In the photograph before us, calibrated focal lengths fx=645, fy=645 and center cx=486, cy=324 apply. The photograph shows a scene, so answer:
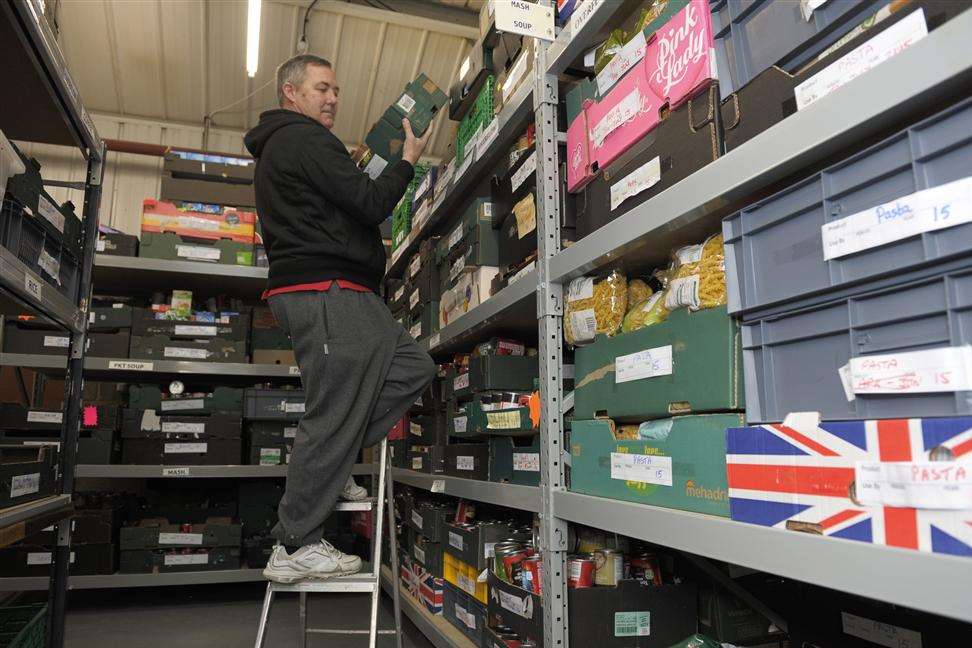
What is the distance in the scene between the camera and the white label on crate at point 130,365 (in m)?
3.27

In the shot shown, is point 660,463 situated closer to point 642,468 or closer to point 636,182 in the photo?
point 642,468

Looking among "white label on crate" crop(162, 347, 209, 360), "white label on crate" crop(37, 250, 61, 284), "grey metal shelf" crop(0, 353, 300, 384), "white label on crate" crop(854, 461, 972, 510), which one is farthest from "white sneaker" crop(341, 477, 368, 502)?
"white label on crate" crop(162, 347, 209, 360)

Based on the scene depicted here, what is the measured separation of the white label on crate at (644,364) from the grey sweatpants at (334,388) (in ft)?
2.41

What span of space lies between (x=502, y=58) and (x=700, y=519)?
5.57ft

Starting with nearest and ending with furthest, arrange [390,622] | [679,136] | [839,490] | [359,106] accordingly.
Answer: [839,490] → [679,136] → [390,622] → [359,106]

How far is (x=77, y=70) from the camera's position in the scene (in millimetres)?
4617

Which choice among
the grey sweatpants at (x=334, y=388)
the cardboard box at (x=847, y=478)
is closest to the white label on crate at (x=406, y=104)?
the grey sweatpants at (x=334, y=388)

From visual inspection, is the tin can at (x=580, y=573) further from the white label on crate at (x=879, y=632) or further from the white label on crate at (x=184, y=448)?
the white label on crate at (x=184, y=448)

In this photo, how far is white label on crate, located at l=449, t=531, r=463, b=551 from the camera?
2.14 metres

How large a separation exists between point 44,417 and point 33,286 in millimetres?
758

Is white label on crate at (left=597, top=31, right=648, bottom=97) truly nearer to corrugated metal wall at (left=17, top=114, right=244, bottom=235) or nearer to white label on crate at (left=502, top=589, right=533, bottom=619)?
white label on crate at (left=502, top=589, right=533, bottom=619)

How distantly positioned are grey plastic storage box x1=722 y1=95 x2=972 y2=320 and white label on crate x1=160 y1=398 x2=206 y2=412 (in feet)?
10.2

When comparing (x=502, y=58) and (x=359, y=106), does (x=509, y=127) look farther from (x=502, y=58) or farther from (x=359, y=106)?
(x=359, y=106)

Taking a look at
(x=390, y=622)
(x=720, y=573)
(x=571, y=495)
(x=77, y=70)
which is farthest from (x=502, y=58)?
(x=77, y=70)
